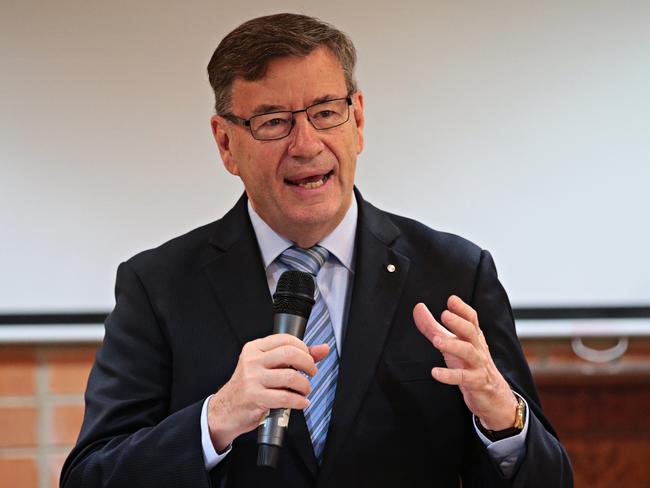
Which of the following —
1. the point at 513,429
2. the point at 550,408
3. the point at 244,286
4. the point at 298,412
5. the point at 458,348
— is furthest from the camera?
the point at 550,408

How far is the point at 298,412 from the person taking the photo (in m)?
1.78

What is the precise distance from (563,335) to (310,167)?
1.42 metres

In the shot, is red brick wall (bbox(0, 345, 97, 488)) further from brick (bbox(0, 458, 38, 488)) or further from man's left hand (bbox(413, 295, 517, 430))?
man's left hand (bbox(413, 295, 517, 430))

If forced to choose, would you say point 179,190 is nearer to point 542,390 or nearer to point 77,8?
point 77,8

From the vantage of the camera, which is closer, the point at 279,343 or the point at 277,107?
the point at 279,343

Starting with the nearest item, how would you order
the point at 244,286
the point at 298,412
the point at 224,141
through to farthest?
the point at 298,412
the point at 244,286
the point at 224,141

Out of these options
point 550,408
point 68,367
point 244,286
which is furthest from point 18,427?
point 550,408

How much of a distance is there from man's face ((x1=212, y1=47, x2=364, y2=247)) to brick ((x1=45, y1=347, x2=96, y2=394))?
1.24 meters

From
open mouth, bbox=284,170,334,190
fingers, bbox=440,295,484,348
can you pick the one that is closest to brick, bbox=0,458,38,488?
open mouth, bbox=284,170,334,190

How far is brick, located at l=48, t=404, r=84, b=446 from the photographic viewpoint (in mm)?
2920

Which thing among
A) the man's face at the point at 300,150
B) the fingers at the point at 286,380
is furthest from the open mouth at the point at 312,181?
the fingers at the point at 286,380

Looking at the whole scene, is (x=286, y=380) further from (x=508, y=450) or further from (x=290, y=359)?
(x=508, y=450)

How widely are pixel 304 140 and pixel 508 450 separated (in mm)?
668

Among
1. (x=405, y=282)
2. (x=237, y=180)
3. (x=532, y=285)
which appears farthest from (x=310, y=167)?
(x=532, y=285)
